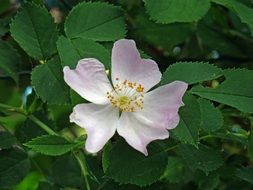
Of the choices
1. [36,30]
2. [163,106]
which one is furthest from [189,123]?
[36,30]

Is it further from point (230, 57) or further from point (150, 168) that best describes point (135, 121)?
point (230, 57)

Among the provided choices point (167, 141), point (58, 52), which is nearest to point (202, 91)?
point (167, 141)

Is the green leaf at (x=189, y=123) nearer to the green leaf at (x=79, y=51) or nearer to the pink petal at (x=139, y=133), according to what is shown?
the pink petal at (x=139, y=133)

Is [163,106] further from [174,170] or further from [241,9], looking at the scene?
[174,170]

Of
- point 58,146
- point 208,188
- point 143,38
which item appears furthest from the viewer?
point 143,38

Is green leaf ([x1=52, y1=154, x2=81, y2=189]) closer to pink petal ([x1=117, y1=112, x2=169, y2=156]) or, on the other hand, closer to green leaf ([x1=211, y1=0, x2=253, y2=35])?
pink petal ([x1=117, y1=112, x2=169, y2=156])

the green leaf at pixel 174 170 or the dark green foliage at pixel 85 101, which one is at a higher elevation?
the dark green foliage at pixel 85 101

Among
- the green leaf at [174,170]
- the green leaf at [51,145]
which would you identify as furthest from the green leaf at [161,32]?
the green leaf at [51,145]
